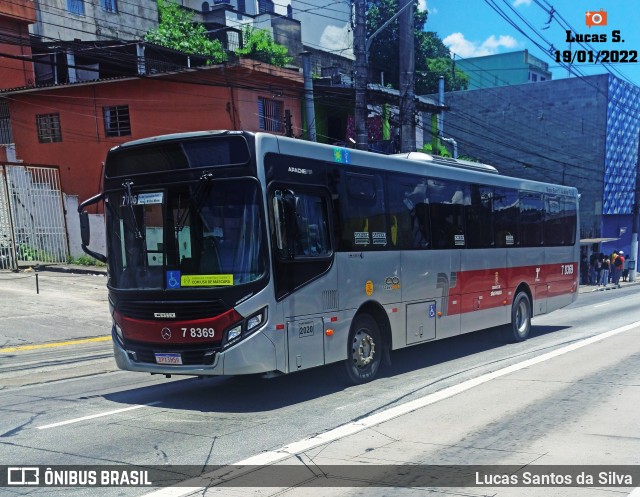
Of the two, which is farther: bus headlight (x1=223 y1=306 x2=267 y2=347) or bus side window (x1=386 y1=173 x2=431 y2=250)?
bus side window (x1=386 y1=173 x2=431 y2=250)

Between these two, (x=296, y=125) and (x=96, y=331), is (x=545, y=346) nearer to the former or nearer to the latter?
(x=96, y=331)

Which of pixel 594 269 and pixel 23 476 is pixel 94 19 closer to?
pixel 594 269

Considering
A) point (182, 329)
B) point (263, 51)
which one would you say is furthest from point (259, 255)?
point (263, 51)

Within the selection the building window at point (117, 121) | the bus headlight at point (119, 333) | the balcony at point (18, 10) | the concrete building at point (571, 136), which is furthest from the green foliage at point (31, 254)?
the concrete building at point (571, 136)

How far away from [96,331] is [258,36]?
30.5 m

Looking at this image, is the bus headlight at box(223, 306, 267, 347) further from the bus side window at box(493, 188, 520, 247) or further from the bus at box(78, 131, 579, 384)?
the bus side window at box(493, 188, 520, 247)

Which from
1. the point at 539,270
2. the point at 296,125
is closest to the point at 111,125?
Answer: the point at 296,125

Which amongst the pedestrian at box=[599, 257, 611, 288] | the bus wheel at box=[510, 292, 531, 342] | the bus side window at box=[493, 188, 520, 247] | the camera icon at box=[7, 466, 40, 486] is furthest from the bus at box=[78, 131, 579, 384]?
the pedestrian at box=[599, 257, 611, 288]

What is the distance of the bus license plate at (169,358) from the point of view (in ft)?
24.7

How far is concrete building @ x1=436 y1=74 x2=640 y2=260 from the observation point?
44281 millimetres

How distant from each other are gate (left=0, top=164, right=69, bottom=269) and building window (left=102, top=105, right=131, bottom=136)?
5.03 meters

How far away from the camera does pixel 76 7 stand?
40.9m

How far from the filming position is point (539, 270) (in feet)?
48.1

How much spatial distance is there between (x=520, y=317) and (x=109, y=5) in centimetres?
3932
